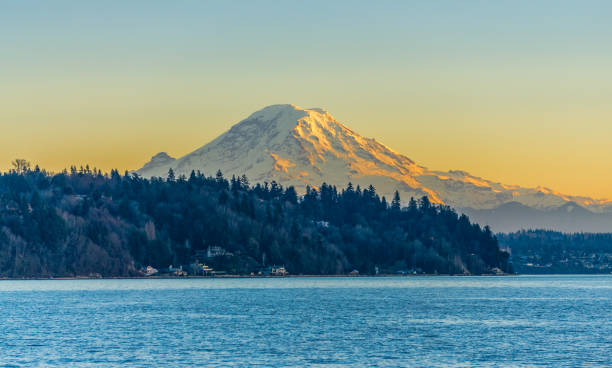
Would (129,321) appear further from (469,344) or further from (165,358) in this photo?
(469,344)

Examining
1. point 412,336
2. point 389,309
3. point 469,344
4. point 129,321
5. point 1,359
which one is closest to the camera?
point 1,359

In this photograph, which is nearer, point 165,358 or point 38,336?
point 165,358

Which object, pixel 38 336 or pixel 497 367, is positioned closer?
pixel 497 367

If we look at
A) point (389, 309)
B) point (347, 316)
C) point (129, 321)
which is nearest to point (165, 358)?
point (129, 321)

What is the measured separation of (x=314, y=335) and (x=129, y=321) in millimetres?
37948

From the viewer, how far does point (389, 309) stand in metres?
174

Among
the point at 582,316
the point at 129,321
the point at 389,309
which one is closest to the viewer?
the point at 129,321

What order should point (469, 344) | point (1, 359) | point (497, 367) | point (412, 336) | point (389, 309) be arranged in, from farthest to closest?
point (389, 309) → point (412, 336) → point (469, 344) → point (1, 359) → point (497, 367)

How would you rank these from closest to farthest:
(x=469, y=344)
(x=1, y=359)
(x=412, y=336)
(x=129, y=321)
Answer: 1. (x=1, y=359)
2. (x=469, y=344)
3. (x=412, y=336)
4. (x=129, y=321)

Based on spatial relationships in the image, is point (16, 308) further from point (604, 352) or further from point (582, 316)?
point (604, 352)

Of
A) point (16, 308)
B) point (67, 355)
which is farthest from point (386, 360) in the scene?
point (16, 308)

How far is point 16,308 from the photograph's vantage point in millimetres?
178875

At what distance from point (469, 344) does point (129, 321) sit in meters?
60.0

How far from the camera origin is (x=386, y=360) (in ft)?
320
